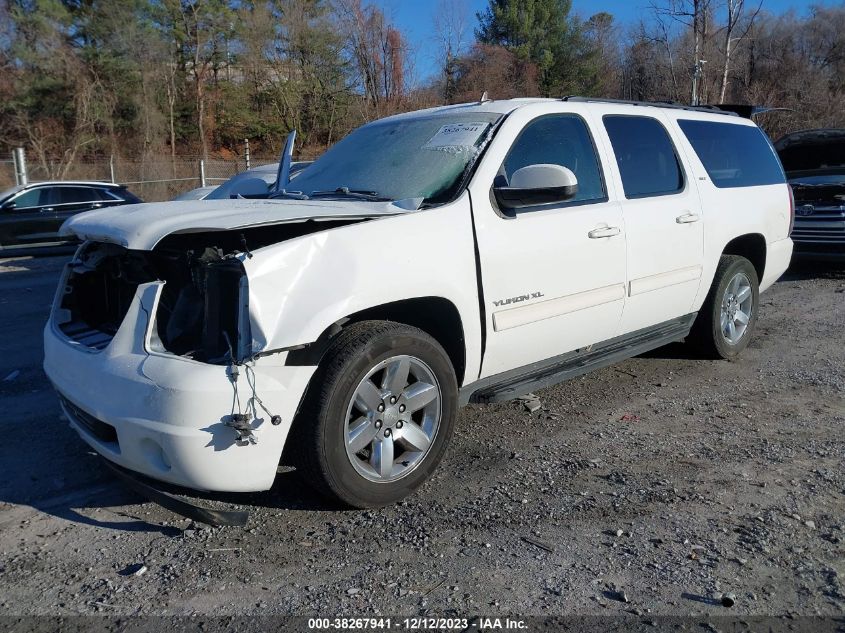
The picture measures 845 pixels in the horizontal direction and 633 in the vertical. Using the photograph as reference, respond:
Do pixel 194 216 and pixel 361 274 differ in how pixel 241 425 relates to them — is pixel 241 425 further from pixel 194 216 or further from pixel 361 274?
pixel 194 216

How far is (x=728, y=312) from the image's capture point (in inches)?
231

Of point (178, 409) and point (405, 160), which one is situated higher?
point (405, 160)

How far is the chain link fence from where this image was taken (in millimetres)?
25734

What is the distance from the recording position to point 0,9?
97.3ft

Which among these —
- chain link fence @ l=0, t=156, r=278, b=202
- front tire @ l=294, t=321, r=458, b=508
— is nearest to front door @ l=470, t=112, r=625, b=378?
front tire @ l=294, t=321, r=458, b=508

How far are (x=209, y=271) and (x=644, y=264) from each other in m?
2.83

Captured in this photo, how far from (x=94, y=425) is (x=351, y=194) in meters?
1.80

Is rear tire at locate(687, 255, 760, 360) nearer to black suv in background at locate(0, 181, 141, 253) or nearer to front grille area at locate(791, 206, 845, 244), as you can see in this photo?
front grille area at locate(791, 206, 845, 244)

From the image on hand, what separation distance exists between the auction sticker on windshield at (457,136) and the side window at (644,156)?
1012mm

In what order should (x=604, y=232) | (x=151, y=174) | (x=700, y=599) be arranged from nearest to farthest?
1. (x=700, y=599)
2. (x=604, y=232)
3. (x=151, y=174)

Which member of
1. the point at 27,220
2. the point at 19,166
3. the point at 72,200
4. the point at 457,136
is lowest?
A: the point at 27,220

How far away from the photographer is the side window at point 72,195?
45.6 ft

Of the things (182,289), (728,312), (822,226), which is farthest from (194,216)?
(822,226)

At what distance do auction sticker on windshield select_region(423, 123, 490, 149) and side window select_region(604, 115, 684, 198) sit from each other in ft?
3.32
